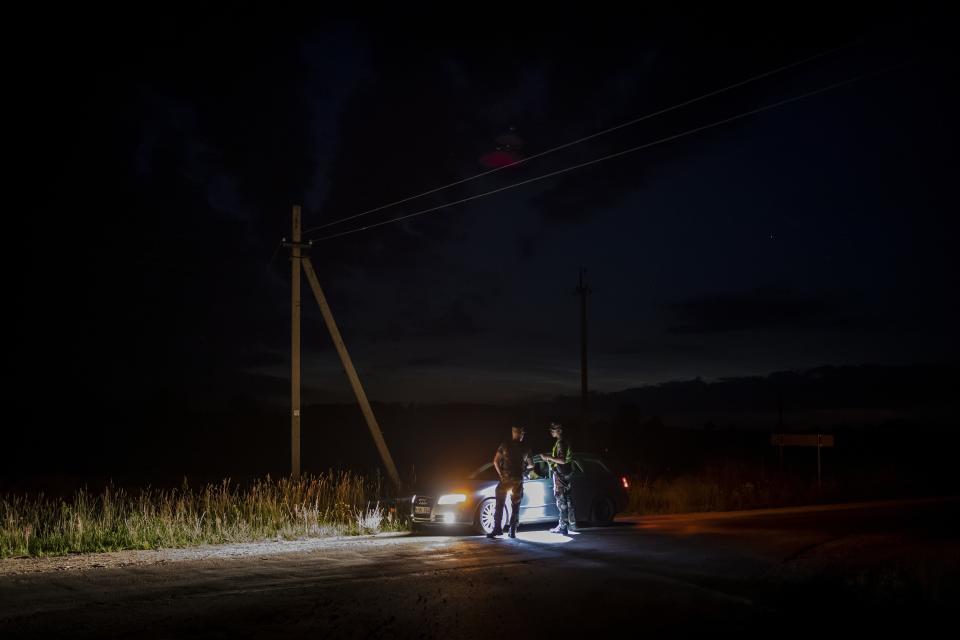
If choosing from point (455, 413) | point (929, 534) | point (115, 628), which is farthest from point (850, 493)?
point (455, 413)

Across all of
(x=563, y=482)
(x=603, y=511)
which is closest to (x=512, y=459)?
(x=563, y=482)

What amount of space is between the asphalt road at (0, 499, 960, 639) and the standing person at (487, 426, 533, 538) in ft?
2.10

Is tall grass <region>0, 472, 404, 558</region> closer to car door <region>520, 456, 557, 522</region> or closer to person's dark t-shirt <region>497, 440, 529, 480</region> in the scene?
car door <region>520, 456, 557, 522</region>

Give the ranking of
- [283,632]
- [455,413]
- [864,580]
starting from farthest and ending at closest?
[455,413] → [864,580] → [283,632]

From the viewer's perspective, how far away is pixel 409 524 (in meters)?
15.2

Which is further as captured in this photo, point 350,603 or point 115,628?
point 350,603

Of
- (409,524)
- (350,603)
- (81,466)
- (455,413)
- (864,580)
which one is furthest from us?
(455,413)

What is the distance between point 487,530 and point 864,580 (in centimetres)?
637

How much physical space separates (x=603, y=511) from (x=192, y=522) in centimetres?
765

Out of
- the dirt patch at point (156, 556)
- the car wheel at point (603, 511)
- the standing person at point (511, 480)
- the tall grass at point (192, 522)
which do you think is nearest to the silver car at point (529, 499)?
the car wheel at point (603, 511)

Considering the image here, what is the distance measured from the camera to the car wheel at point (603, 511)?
16.2m

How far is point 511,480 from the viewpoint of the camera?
13.9m

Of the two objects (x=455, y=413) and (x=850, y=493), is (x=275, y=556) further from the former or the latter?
(x=455, y=413)

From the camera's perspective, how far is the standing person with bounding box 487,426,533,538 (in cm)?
1390
